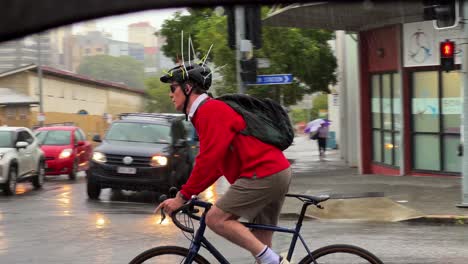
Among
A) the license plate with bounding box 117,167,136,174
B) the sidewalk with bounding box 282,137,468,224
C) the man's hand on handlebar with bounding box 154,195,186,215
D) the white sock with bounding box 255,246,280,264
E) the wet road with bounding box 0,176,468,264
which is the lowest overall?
the sidewalk with bounding box 282,137,468,224

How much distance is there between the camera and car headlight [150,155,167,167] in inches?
530

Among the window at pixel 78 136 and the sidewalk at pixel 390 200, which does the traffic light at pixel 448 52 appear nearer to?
the sidewalk at pixel 390 200

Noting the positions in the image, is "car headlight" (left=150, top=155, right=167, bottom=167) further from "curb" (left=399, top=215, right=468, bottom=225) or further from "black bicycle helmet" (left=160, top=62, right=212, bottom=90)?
"black bicycle helmet" (left=160, top=62, right=212, bottom=90)

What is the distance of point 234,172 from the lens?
3.96m

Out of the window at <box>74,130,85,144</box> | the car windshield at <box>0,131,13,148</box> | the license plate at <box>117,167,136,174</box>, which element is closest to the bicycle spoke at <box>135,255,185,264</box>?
the license plate at <box>117,167,136,174</box>

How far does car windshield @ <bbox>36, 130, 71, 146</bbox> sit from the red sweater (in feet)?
59.2

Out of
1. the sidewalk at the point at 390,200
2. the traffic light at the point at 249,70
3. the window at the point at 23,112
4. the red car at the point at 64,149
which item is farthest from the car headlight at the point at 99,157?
the window at the point at 23,112

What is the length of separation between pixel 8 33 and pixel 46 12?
115 millimetres

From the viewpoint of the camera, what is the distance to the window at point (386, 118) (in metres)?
18.0

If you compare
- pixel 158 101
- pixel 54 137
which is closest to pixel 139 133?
pixel 54 137

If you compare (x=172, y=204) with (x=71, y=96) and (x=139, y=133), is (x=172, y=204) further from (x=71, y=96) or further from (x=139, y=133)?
(x=71, y=96)

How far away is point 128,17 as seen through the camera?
1.09m

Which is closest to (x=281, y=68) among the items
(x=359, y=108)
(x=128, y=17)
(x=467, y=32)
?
(x=359, y=108)

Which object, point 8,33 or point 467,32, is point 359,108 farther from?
point 8,33
